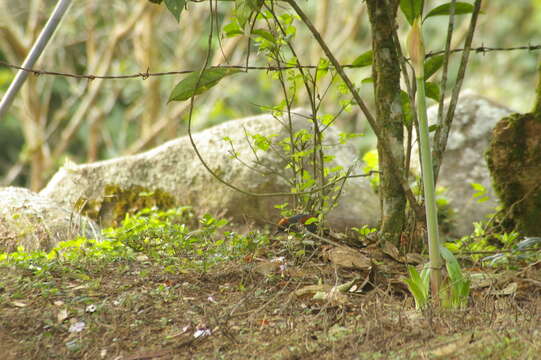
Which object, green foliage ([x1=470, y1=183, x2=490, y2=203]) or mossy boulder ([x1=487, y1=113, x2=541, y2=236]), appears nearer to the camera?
mossy boulder ([x1=487, y1=113, x2=541, y2=236])

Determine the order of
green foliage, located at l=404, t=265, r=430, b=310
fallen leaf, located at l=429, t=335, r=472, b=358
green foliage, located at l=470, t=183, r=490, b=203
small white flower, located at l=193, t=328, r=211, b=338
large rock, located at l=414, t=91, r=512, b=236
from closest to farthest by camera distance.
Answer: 1. fallen leaf, located at l=429, t=335, r=472, b=358
2. small white flower, located at l=193, t=328, r=211, b=338
3. green foliage, located at l=404, t=265, r=430, b=310
4. green foliage, located at l=470, t=183, r=490, b=203
5. large rock, located at l=414, t=91, r=512, b=236

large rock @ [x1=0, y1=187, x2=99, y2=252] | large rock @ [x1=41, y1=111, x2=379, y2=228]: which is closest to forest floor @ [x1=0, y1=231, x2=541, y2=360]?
large rock @ [x1=0, y1=187, x2=99, y2=252]

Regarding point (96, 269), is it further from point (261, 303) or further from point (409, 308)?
point (409, 308)

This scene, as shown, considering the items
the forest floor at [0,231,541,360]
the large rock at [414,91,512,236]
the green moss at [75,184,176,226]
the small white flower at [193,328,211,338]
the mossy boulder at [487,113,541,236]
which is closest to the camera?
the forest floor at [0,231,541,360]

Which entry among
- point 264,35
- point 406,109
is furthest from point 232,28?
point 406,109

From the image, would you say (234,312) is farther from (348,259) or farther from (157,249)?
Answer: (157,249)

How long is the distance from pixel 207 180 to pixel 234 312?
2.48 m

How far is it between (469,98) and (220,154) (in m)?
2.80

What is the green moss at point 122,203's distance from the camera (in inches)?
185

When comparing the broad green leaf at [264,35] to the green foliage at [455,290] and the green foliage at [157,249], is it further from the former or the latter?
the green foliage at [455,290]

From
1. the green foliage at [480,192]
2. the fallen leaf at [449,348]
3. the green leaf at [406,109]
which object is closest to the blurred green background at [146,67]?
the green foliage at [480,192]

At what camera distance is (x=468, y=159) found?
5.70m

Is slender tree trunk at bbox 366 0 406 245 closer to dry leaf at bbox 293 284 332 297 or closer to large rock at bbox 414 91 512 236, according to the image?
dry leaf at bbox 293 284 332 297

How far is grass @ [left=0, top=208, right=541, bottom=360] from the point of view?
1908 millimetres
